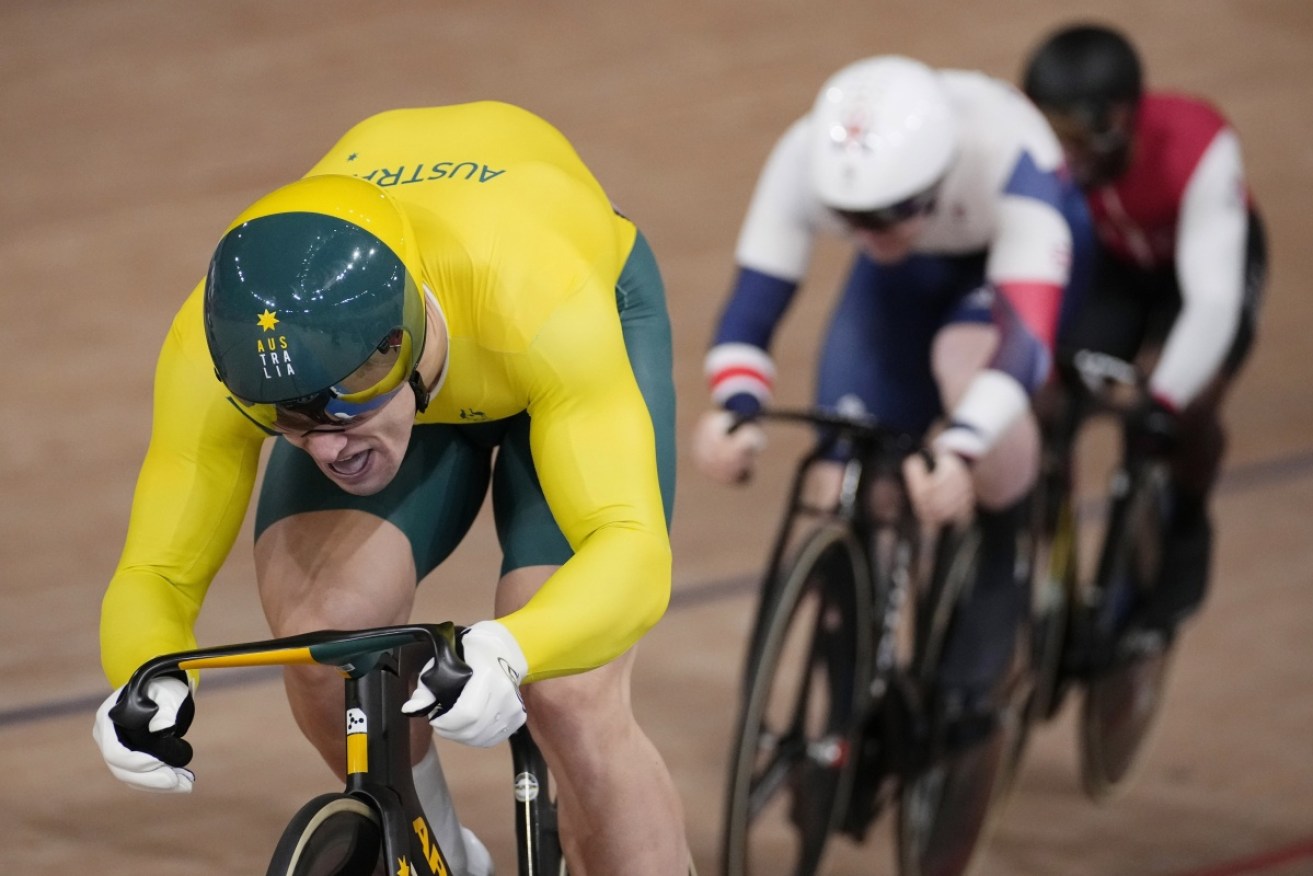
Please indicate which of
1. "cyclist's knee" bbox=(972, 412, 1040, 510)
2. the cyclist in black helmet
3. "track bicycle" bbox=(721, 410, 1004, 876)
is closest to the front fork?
"track bicycle" bbox=(721, 410, 1004, 876)

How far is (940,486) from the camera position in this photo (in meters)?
3.18

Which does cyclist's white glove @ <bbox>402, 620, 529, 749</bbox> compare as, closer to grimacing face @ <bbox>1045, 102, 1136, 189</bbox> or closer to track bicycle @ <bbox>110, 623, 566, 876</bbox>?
track bicycle @ <bbox>110, 623, 566, 876</bbox>

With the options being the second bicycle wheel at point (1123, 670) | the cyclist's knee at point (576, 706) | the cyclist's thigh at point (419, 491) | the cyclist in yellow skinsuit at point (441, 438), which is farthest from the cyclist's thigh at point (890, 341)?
the cyclist's knee at point (576, 706)

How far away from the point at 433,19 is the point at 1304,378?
11.7 ft

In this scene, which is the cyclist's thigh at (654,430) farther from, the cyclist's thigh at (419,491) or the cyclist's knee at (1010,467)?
the cyclist's knee at (1010,467)

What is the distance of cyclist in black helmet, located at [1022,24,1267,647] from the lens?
13.0 feet

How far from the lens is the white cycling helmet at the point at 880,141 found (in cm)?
322

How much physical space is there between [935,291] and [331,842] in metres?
2.10

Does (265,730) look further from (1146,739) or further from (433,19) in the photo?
(433,19)

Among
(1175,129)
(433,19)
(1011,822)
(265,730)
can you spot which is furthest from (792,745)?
(433,19)

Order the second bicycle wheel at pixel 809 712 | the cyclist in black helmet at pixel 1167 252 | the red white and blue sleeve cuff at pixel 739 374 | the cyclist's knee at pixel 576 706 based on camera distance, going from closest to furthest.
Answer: the cyclist's knee at pixel 576 706, the second bicycle wheel at pixel 809 712, the red white and blue sleeve cuff at pixel 739 374, the cyclist in black helmet at pixel 1167 252

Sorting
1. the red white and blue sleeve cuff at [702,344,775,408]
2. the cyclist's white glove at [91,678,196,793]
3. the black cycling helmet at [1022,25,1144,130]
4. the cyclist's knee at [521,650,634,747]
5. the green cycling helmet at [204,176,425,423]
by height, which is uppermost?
the green cycling helmet at [204,176,425,423]

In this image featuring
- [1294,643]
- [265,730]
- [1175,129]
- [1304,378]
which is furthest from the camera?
[1304,378]

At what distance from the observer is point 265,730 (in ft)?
13.0
